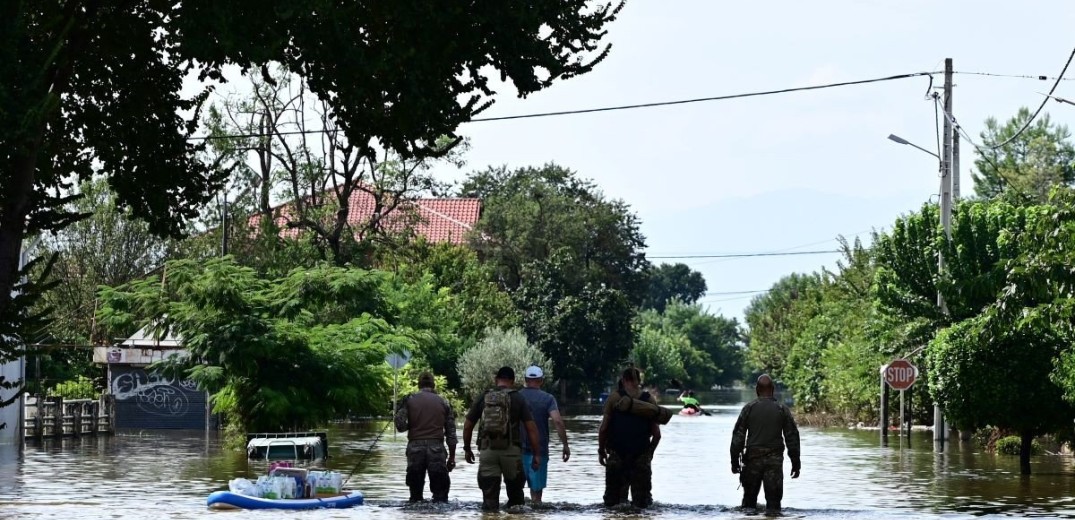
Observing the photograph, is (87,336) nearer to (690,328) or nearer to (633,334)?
(633,334)

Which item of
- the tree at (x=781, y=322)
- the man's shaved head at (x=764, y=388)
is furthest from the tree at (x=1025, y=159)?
the man's shaved head at (x=764, y=388)

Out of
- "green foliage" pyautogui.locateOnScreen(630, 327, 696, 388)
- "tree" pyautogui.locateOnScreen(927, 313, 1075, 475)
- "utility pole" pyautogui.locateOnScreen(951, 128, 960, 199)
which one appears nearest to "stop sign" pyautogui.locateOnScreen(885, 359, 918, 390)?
"utility pole" pyautogui.locateOnScreen(951, 128, 960, 199)

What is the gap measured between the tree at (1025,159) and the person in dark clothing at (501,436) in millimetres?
88101

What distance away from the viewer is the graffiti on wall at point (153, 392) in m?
50.9

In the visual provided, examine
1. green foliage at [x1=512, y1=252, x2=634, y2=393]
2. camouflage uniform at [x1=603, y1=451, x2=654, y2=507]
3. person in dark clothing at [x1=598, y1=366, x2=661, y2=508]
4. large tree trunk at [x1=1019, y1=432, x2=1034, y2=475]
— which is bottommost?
large tree trunk at [x1=1019, y1=432, x2=1034, y2=475]

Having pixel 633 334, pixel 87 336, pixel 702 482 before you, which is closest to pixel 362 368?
pixel 702 482

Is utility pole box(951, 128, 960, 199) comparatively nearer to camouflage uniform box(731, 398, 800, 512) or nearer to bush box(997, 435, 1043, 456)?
bush box(997, 435, 1043, 456)

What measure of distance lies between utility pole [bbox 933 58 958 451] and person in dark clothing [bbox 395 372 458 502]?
2386 cm

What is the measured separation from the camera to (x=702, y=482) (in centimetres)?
2844

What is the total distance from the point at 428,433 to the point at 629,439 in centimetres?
251

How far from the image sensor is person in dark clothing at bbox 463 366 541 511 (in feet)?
63.3

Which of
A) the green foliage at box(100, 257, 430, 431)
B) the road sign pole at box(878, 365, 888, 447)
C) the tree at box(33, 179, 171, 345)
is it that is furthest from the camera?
the tree at box(33, 179, 171, 345)

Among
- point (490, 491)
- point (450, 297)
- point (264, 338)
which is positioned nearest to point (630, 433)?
point (490, 491)

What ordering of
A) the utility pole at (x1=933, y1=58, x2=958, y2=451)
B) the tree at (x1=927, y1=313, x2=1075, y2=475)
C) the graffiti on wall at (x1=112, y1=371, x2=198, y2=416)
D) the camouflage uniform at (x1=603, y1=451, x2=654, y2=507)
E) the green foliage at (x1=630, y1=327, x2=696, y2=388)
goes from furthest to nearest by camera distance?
the green foliage at (x1=630, y1=327, x2=696, y2=388), the graffiti on wall at (x1=112, y1=371, x2=198, y2=416), the utility pole at (x1=933, y1=58, x2=958, y2=451), the tree at (x1=927, y1=313, x2=1075, y2=475), the camouflage uniform at (x1=603, y1=451, x2=654, y2=507)
